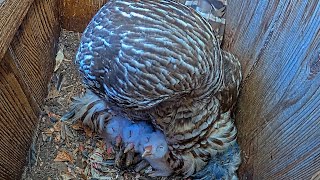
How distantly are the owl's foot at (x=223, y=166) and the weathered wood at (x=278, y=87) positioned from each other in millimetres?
31

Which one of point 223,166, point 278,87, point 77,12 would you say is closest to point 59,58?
point 77,12

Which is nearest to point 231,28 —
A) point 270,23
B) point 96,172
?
point 270,23

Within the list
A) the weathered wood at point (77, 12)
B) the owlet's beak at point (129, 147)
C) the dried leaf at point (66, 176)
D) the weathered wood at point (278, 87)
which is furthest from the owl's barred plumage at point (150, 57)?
the weathered wood at point (77, 12)

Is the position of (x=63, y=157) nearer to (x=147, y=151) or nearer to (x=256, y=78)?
(x=147, y=151)

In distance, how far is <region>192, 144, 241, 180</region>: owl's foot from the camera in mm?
1592

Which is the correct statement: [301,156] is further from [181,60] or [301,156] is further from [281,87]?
[181,60]

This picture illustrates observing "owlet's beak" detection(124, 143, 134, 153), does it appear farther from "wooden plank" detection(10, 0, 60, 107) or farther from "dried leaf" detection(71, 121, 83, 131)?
"wooden plank" detection(10, 0, 60, 107)

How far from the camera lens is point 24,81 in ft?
5.08

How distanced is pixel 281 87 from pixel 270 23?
0.18m

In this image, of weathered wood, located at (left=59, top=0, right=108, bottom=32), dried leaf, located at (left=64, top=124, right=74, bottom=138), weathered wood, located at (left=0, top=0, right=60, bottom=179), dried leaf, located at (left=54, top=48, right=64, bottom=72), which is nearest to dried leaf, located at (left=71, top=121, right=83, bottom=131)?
dried leaf, located at (left=64, top=124, right=74, bottom=138)

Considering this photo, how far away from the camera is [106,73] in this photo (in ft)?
3.89

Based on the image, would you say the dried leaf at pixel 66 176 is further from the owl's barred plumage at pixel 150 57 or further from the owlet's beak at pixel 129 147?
the owl's barred plumage at pixel 150 57

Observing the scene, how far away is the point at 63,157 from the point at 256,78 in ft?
2.21

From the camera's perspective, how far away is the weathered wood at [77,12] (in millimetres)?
1828
